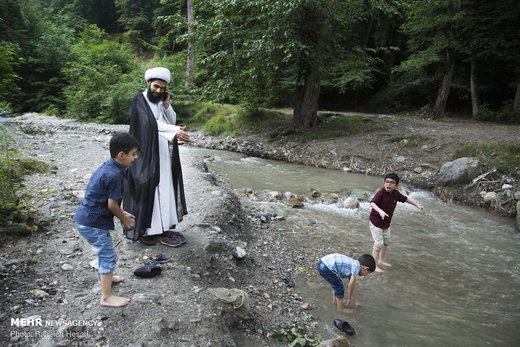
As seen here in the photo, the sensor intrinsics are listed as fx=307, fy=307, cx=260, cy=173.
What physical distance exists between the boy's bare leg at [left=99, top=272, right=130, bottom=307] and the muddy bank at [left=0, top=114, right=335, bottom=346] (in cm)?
5

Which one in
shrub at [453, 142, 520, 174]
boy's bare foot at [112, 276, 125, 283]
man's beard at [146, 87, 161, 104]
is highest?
man's beard at [146, 87, 161, 104]

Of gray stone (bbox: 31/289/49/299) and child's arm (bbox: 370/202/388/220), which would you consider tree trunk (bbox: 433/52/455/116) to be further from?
gray stone (bbox: 31/289/49/299)

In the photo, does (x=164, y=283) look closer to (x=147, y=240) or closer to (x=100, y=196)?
(x=147, y=240)

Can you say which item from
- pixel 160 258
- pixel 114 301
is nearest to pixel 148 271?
pixel 160 258

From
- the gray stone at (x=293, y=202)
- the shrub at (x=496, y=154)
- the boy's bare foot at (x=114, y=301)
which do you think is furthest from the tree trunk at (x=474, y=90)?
the boy's bare foot at (x=114, y=301)

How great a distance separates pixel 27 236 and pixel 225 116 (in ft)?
43.3

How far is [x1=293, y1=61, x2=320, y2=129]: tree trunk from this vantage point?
1286 centimetres

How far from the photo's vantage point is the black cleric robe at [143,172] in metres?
3.53

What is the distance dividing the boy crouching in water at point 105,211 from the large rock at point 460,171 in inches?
330

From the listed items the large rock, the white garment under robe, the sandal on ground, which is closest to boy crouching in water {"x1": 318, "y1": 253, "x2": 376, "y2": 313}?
the sandal on ground

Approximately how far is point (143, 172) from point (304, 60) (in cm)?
1056

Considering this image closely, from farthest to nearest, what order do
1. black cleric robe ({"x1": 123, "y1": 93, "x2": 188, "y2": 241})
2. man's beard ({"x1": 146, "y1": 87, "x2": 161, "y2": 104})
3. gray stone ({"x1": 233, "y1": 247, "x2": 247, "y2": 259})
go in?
gray stone ({"x1": 233, "y1": 247, "x2": 247, "y2": 259}), man's beard ({"x1": 146, "y1": 87, "x2": 161, "y2": 104}), black cleric robe ({"x1": 123, "y1": 93, "x2": 188, "y2": 241})

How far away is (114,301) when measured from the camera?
105 inches

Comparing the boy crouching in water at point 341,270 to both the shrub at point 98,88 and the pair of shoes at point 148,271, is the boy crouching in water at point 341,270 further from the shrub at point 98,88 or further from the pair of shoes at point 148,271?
the shrub at point 98,88
